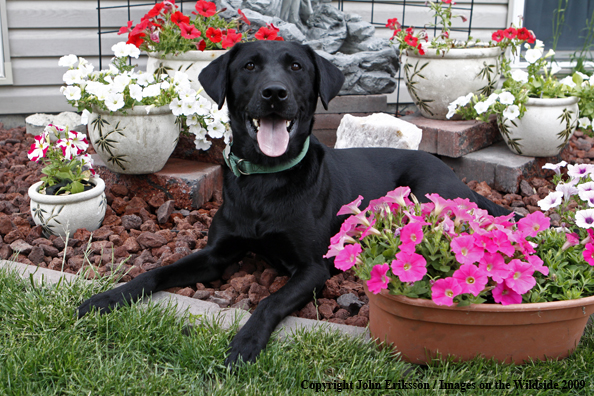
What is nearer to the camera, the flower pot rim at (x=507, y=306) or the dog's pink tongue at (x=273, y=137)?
the flower pot rim at (x=507, y=306)

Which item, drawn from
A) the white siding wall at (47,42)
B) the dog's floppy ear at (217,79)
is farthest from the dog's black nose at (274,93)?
the white siding wall at (47,42)

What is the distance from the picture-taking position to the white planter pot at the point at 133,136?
10.7 feet

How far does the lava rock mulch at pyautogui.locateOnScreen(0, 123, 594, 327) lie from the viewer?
2.48 m

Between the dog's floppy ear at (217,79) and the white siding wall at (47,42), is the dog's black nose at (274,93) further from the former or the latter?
the white siding wall at (47,42)

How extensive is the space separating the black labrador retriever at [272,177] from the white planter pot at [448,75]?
6.31 ft

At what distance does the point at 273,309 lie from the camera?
215 cm

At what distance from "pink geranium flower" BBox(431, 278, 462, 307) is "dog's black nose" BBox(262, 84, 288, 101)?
1.04 metres

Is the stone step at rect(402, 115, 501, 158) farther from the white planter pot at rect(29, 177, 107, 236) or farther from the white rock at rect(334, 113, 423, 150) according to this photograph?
the white planter pot at rect(29, 177, 107, 236)

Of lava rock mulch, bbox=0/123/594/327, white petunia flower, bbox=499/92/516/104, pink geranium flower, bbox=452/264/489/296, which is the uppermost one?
white petunia flower, bbox=499/92/516/104

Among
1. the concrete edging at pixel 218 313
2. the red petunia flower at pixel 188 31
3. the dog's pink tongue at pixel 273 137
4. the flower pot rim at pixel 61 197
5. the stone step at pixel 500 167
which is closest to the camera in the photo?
the concrete edging at pixel 218 313

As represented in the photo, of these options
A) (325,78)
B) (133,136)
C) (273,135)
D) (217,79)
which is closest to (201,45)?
(133,136)

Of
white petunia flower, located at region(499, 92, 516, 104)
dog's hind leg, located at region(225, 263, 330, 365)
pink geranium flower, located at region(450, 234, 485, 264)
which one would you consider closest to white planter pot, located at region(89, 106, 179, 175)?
dog's hind leg, located at region(225, 263, 330, 365)

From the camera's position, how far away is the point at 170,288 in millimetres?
2535

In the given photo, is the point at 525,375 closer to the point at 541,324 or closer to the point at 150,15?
the point at 541,324
